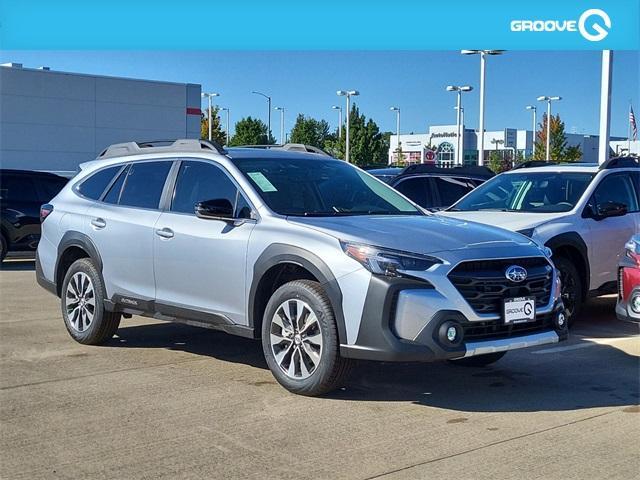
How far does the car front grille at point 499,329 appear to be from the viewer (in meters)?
5.42

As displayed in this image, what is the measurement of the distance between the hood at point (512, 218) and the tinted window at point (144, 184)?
9.82 feet

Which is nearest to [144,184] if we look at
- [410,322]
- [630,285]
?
[410,322]

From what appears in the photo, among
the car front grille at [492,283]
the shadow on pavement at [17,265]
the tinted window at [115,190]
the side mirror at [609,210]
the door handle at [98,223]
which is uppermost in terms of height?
the tinted window at [115,190]

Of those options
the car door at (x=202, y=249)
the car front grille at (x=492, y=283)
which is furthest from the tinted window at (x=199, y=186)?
the car front grille at (x=492, y=283)

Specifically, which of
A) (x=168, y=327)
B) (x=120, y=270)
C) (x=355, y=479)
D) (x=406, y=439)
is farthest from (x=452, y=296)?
(x=168, y=327)

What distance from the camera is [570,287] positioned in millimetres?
8562

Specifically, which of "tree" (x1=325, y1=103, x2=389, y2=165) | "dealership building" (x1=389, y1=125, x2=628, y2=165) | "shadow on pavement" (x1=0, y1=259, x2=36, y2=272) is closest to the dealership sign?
"shadow on pavement" (x1=0, y1=259, x2=36, y2=272)

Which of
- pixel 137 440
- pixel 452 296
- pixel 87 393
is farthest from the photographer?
pixel 87 393

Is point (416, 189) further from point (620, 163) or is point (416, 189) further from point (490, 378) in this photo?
point (490, 378)

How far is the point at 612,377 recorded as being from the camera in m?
6.51

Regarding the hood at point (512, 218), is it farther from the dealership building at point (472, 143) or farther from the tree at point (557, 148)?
the dealership building at point (472, 143)

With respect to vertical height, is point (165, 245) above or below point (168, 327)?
above

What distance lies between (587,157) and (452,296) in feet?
343

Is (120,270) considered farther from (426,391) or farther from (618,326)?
(618,326)
